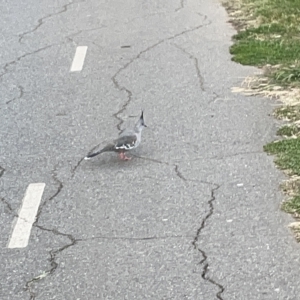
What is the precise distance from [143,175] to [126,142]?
38 cm

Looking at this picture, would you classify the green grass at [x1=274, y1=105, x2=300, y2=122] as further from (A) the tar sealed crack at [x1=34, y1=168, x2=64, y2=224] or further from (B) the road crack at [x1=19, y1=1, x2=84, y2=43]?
(B) the road crack at [x1=19, y1=1, x2=84, y2=43]

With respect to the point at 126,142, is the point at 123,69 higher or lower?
lower

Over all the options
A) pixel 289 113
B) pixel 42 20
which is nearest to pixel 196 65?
pixel 289 113

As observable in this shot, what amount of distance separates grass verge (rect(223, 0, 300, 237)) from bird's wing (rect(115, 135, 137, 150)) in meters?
1.07

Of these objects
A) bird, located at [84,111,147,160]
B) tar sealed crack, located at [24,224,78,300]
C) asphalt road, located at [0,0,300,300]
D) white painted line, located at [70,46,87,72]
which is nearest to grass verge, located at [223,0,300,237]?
asphalt road, located at [0,0,300,300]

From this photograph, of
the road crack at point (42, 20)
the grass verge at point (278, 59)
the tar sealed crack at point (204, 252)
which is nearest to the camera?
the tar sealed crack at point (204, 252)

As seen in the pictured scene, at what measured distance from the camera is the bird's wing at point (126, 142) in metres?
6.61

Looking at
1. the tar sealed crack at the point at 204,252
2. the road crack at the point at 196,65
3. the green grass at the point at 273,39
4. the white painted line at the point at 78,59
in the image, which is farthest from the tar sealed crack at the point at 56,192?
the white painted line at the point at 78,59

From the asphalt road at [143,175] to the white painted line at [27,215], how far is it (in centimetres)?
5

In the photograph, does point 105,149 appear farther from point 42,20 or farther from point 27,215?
point 42,20

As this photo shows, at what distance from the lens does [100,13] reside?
1241cm

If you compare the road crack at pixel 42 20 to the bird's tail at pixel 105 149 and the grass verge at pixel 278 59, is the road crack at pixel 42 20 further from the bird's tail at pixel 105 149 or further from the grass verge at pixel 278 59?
the bird's tail at pixel 105 149

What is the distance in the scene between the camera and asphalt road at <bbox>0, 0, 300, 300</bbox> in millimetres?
4859

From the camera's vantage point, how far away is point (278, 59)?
911 centimetres
